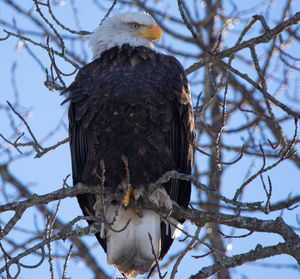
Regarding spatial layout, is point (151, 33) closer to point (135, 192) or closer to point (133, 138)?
point (133, 138)

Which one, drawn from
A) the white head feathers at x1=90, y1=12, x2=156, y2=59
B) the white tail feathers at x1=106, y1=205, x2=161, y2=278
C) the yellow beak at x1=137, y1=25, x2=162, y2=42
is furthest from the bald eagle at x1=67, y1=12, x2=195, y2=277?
the yellow beak at x1=137, y1=25, x2=162, y2=42

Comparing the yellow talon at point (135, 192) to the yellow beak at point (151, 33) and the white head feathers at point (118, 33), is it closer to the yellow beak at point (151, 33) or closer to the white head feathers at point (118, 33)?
the white head feathers at point (118, 33)

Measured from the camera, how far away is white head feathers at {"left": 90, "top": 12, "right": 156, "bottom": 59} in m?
4.90

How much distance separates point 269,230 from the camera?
3.54 m

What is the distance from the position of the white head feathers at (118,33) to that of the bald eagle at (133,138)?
249mm

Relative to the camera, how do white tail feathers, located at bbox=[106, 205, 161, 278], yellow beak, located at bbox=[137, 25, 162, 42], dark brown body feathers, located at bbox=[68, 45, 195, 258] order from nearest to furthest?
dark brown body feathers, located at bbox=[68, 45, 195, 258], white tail feathers, located at bbox=[106, 205, 161, 278], yellow beak, located at bbox=[137, 25, 162, 42]

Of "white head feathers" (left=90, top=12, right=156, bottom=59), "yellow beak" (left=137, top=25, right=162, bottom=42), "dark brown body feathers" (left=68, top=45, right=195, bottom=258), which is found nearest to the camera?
"dark brown body feathers" (left=68, top=45, right=195, bottom=258)

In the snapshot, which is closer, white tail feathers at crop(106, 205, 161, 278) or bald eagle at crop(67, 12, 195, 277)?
bald eagle at crop(67, 12, 195, 277)

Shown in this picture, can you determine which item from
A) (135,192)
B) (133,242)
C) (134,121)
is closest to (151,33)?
(134,121)

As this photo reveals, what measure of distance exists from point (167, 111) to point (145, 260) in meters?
1.11

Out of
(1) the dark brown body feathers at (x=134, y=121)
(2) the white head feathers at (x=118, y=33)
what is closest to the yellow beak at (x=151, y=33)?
(2) the white head feathers at (x=118, y=33)

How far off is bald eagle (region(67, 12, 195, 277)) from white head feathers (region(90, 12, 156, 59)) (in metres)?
0.25

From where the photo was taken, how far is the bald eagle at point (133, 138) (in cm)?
423

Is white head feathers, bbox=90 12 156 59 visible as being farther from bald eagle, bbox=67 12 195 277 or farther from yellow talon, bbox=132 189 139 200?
yellow talon, bbox=132 189 139 200
